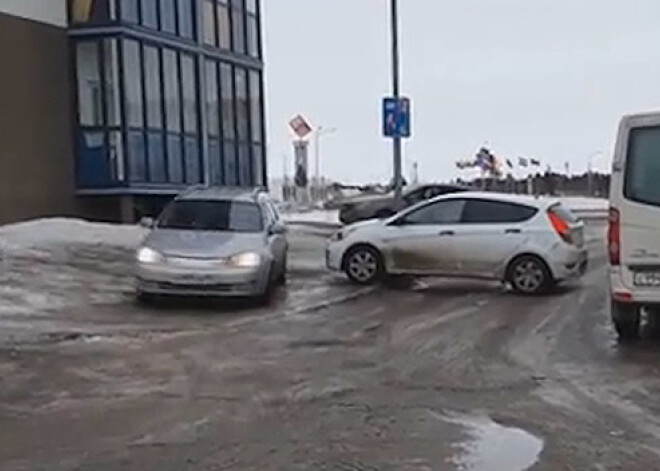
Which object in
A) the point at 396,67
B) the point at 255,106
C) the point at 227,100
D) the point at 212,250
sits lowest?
the point at 212,250

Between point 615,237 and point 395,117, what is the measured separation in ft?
45.7

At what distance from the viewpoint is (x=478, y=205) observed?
64.1 feet

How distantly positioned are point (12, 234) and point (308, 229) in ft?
40.0

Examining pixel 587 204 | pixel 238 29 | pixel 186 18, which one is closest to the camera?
pixel 186 18

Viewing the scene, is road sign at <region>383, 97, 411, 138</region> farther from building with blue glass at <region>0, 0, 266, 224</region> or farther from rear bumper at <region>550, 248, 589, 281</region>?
rear bumper at <region>550, 248, 589, 281</region>

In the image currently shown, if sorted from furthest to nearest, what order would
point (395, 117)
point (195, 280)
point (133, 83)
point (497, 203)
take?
point (133, 83) < point (395, 117) < point (497, 203) < point (195, 280)

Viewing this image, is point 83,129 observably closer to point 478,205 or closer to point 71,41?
point 71,41

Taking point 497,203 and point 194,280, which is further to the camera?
point 497,203

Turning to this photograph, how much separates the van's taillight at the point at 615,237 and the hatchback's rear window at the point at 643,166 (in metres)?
0.23

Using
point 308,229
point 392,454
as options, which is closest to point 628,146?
point 392,454

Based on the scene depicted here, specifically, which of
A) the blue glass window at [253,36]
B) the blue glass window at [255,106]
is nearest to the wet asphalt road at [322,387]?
the blue glass window at [255,106]

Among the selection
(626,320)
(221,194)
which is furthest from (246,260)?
(626,320)

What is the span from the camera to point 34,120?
28.3m

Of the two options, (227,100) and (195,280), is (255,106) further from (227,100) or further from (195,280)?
(195,280)
